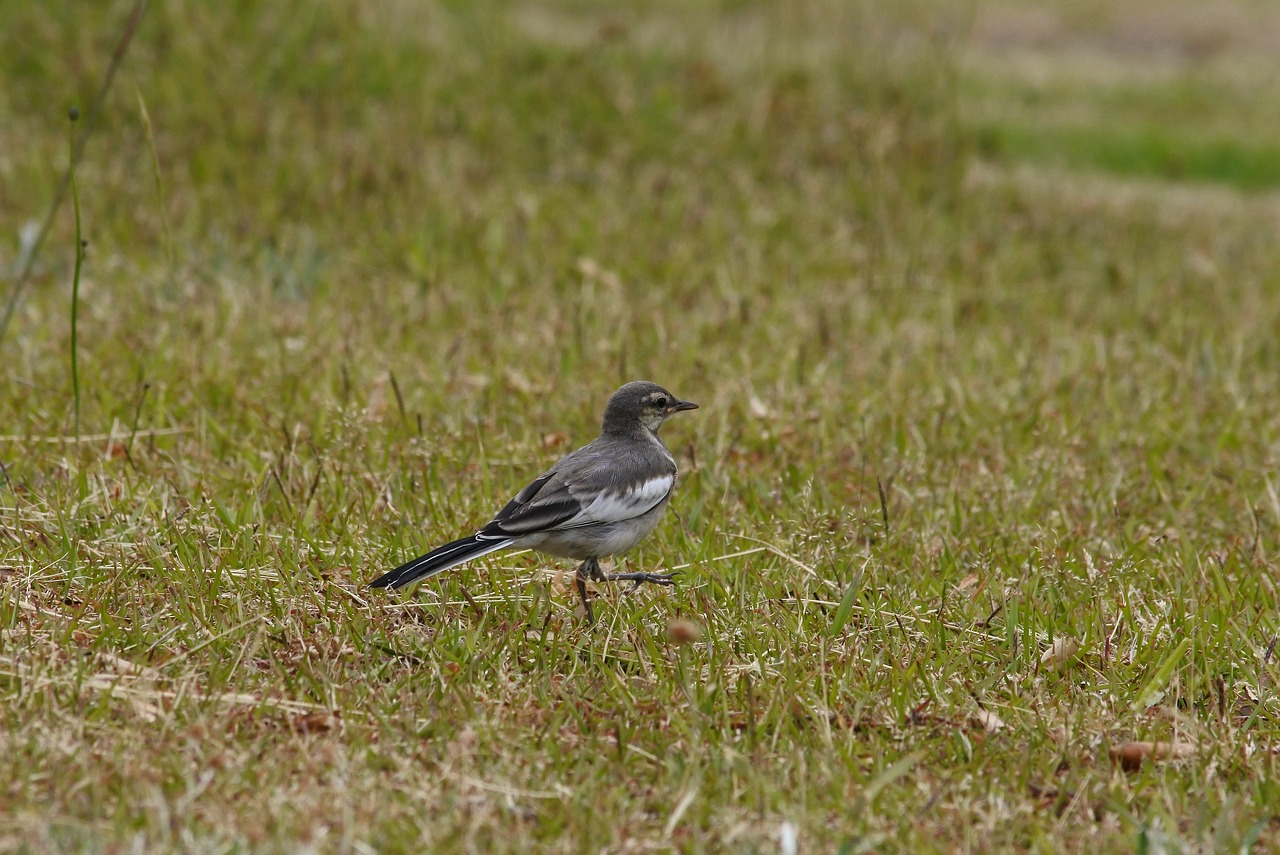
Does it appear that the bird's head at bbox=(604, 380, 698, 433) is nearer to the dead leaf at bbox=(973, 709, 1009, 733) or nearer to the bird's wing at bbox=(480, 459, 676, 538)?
the bird's wing at bbox=(480, 459, 676, 538)

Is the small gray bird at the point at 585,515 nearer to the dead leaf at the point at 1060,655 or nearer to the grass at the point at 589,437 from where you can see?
the grass at the point at 589,437

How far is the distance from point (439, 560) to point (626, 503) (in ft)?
2.20

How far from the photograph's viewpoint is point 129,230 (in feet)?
25.1

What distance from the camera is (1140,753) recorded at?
3.52 m

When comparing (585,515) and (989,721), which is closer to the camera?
(989,721)

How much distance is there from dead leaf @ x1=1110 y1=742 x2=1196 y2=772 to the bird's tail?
5.34 ft

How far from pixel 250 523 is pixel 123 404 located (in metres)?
1.32

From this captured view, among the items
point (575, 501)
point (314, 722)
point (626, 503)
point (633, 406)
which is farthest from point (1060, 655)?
point (314, 722)

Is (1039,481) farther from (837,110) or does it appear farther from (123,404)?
(837,110)

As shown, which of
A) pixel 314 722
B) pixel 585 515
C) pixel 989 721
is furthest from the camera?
pixel 585 515

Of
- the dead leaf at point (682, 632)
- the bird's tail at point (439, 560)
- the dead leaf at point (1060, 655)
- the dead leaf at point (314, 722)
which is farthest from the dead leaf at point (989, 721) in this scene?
the dead leaf at point (314, 722)

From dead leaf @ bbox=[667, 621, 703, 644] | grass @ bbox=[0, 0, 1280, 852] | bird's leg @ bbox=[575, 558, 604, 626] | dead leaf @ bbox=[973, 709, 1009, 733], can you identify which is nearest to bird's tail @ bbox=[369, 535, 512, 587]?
grass @ bbox=[0, 0, 1280, 852]

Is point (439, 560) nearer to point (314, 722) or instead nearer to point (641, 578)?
point (314, 722)

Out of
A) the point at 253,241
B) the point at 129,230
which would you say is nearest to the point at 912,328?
the point at 253,241
